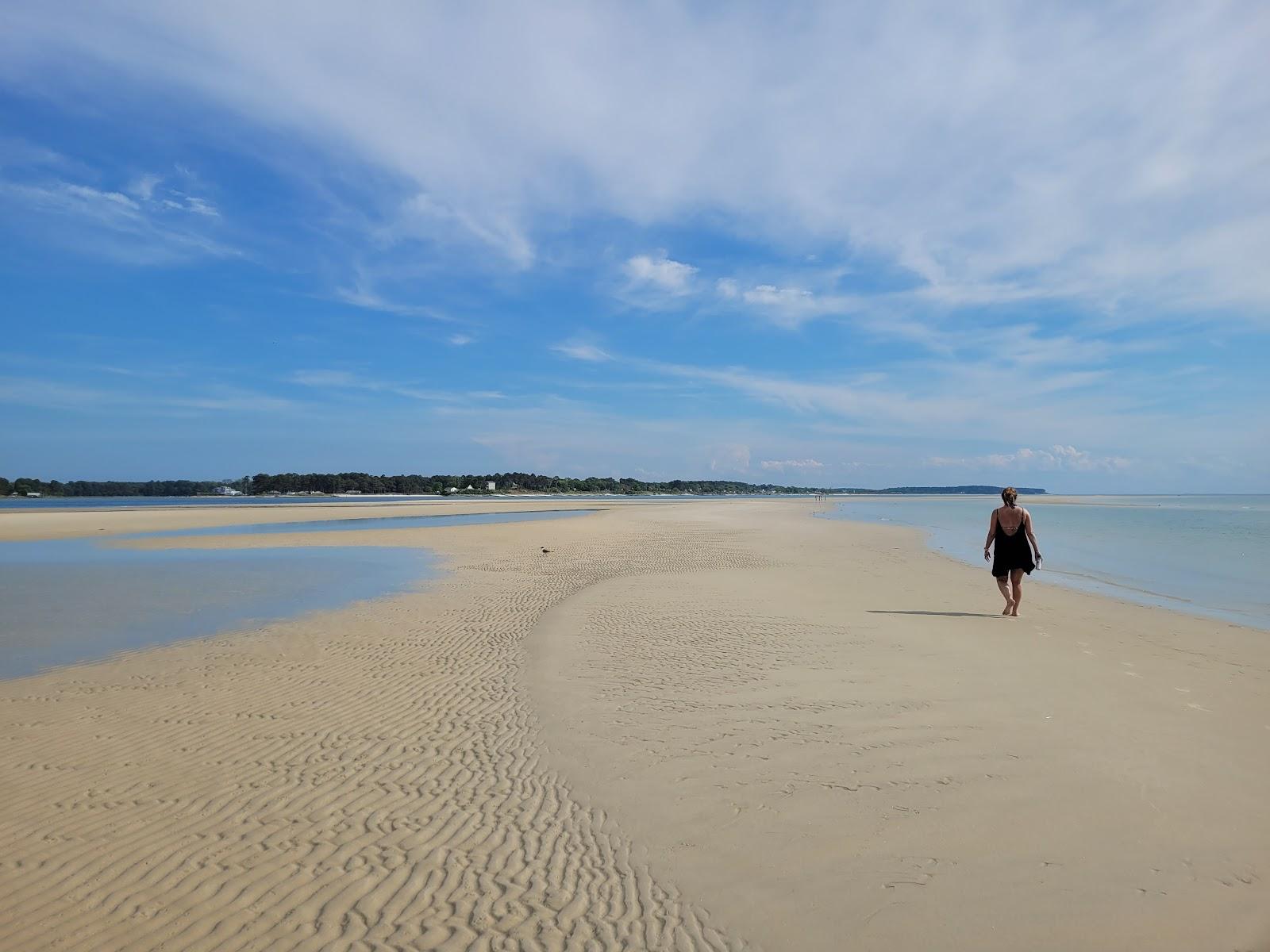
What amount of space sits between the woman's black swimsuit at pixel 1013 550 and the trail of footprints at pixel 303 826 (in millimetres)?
9833

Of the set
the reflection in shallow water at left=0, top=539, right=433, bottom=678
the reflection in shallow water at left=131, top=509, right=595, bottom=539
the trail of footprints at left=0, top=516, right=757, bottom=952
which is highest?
the reflection in shallow water at left=131, top=509, right=595, bottom=539

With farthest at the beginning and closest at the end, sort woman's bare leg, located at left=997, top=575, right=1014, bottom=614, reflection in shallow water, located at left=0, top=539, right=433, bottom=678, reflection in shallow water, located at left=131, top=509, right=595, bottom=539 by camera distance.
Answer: reflection in shallow water, located at left=131, top=509, right=595, bottom=539
woman's bare leg, located at left=997, top=575, right=1014, bottom=614
reflection in shallow water, located at left=0, top=539, right=433, bottom=678

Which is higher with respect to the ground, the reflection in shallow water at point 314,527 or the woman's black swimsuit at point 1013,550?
the woman's black swimsuit at point 1013,550

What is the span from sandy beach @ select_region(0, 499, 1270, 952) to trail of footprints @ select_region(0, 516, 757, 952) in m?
0.03

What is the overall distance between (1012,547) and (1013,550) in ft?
0.23

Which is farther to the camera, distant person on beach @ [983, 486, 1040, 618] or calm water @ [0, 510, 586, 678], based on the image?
distant person on beach @ [983, 486, 1040, 618]

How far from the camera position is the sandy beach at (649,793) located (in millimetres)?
4102

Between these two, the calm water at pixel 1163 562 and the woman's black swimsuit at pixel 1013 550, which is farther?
the calm water at pixel 1163 562

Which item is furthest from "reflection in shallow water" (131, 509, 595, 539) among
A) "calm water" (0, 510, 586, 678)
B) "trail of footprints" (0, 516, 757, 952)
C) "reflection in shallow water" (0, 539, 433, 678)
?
"trail of footprints" (0, 516, 757, 952)

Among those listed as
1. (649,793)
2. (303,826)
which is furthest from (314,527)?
(649,793)

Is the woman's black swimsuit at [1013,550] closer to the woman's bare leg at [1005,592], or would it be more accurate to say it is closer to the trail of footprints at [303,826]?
the woman's bare leg at [1005,592]

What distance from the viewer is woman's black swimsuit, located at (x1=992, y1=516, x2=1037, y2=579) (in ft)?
42.9

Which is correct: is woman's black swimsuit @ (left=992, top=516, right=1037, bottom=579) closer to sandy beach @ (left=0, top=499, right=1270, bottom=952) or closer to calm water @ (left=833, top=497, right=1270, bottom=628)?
sandy beach @ (left=0, top=499, right=1270, bottom=952)

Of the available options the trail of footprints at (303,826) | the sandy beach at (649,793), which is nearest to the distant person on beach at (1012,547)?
the sandy beach at (649,793)
